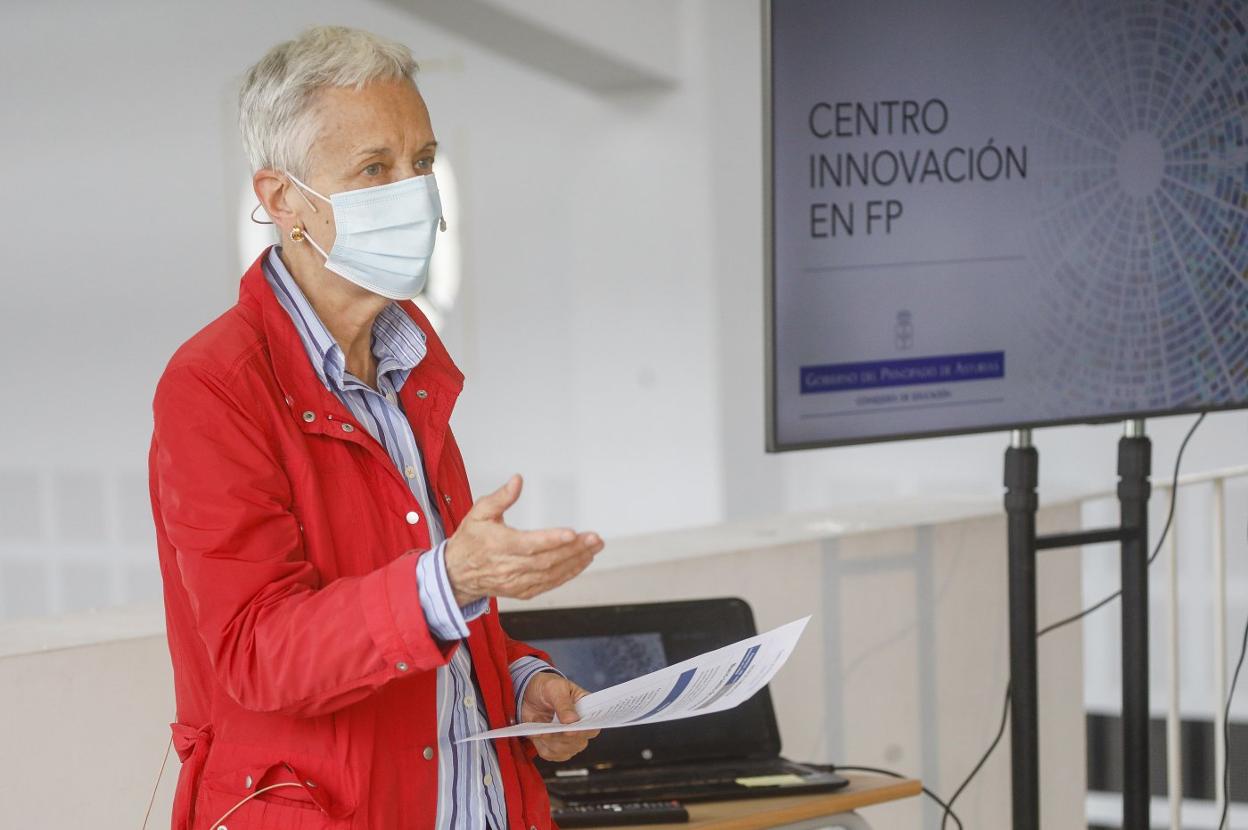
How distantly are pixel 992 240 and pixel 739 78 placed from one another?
138 inches

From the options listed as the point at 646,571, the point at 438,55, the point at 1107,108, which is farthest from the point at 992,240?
the point at 438,55

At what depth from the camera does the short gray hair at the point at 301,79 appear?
1279mm

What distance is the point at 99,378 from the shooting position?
7.19 metres

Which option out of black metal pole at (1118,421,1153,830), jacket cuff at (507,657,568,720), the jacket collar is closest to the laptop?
jacket cuff at (507,657,568,720)

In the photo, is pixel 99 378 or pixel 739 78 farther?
pixel 99 378

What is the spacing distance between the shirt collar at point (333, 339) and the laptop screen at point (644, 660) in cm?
70

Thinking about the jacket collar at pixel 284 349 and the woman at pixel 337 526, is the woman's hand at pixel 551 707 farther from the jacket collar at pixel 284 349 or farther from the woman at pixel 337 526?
the jacket collar at pixel 284 349

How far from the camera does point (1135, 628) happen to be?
2.24 meters

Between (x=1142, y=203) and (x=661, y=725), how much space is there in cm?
102

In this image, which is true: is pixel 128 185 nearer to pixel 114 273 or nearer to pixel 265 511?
pixel 114 273

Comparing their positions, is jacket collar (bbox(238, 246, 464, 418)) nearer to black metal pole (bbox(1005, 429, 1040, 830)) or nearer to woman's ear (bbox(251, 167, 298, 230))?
woman's ear (bbox(251, 167, 298, 230))

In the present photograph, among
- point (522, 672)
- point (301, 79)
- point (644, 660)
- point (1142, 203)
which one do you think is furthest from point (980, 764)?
point (301, 79)

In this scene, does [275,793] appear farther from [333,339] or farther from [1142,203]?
[1142,203]

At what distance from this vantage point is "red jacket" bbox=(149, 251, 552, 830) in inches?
44.6
